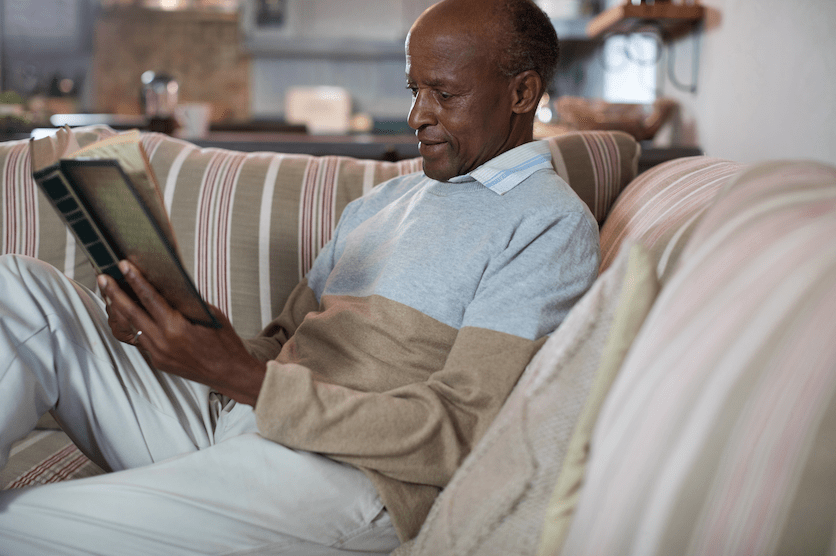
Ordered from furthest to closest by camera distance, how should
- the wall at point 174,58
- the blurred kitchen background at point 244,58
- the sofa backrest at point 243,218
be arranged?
1. the wall at point 174,58
2. the blurred kitchen background at point 244,58
3. the sofa backrest at point 243,218

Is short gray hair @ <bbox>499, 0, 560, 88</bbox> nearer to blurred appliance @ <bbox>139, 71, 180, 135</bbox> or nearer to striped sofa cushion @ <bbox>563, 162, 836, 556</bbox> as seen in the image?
striped sofa cushion @ <bbox>563, 162, 836, 556</bbox>

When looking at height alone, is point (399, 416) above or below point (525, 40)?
below

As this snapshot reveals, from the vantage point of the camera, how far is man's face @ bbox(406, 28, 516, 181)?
1.00 m

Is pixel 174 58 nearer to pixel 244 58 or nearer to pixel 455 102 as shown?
pixel 244 58

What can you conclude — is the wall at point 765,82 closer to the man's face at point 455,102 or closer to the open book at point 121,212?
the man's face at point 455,102

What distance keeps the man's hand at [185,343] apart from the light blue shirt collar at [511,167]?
43cm

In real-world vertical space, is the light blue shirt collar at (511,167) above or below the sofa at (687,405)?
above

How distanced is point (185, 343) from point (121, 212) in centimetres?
16

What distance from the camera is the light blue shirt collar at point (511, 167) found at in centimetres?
100

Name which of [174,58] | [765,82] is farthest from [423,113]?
[174,58]

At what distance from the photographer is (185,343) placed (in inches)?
30.4

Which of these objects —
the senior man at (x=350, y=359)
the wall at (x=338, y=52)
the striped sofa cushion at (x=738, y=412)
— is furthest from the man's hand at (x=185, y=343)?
the wall at (x=338, y=52)

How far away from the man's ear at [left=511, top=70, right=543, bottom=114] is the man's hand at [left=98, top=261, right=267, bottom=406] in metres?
0.56

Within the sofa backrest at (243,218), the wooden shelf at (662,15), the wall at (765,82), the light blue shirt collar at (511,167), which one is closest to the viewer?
the light blue shirt collar at (511,167)
